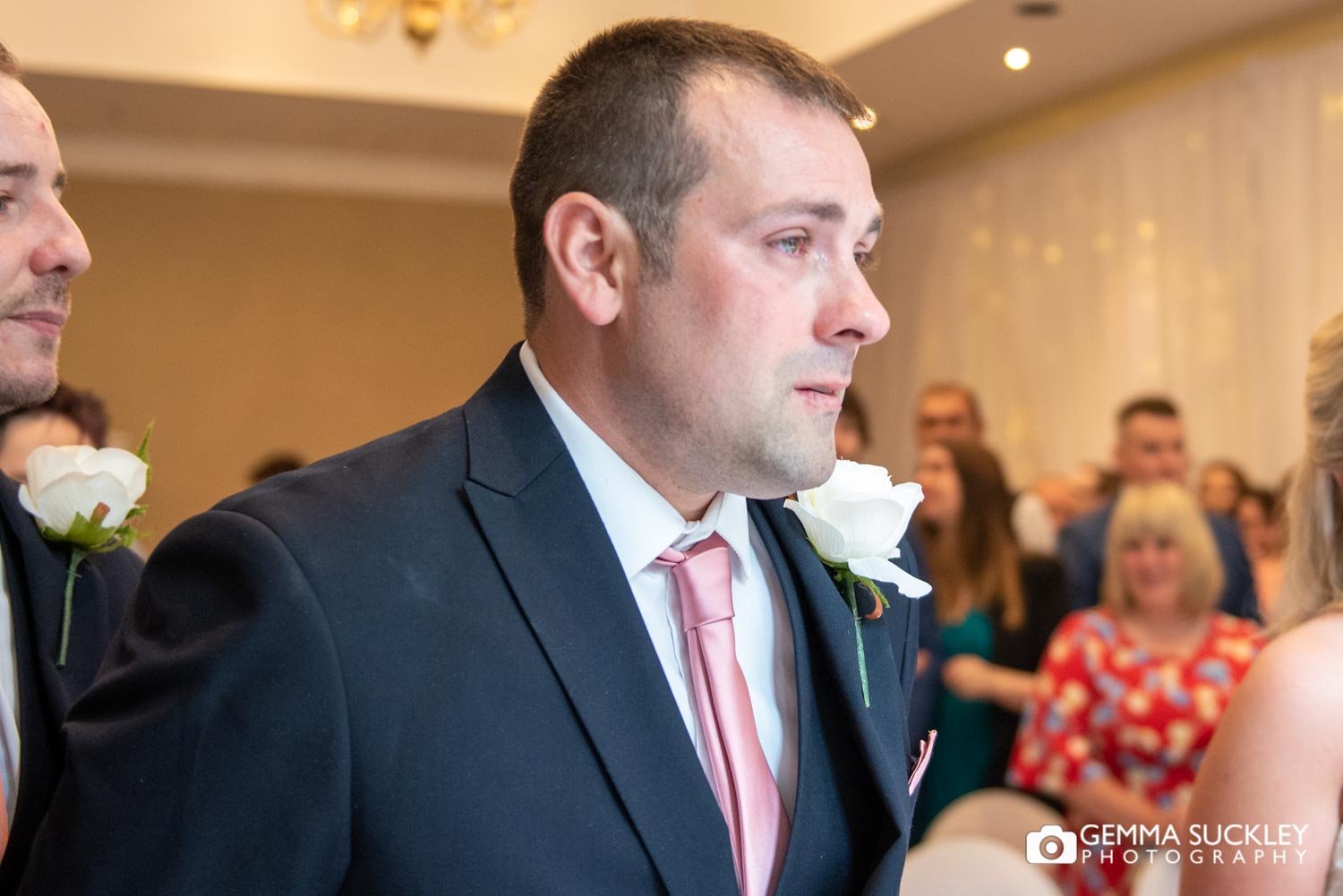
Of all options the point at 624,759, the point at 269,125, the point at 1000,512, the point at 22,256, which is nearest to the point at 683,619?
the point at 624,759

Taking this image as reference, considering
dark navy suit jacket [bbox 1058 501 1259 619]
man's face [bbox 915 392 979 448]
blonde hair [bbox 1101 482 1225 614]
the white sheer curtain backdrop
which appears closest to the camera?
blonde hair [bbox 1101 482 1225 614]

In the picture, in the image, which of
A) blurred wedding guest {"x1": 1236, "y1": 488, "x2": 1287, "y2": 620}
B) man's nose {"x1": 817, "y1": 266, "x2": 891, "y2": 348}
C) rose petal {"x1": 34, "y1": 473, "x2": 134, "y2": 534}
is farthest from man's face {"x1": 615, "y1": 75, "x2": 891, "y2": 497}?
blurred wedding guest {"x1": 1236, "y1": 488, "x2": 1287, "y2": 620}

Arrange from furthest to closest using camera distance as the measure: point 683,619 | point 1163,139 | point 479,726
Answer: point 1163,139 → point 683,619 → point 479,726

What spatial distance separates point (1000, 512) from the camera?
4.38 metres

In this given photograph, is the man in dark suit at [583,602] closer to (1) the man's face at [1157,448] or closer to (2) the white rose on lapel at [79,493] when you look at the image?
(2) the white rose on lapel at [79,493]

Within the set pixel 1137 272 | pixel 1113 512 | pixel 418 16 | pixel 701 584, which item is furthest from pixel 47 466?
pixel 1137 272

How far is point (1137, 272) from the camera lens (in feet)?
24.2

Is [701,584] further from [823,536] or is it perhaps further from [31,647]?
[31,647]

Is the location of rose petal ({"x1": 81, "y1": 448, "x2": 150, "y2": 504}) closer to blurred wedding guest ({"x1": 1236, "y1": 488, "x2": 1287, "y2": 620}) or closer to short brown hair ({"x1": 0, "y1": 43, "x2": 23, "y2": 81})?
short brown hair ({"x1": 0, "y1": 43, "x2": 23, "y2": 81})

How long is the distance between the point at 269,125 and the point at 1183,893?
7.70 meters

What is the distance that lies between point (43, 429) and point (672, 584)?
6.34 ft

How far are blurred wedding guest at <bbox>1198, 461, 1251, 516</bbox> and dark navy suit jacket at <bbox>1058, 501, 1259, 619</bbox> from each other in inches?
59.5

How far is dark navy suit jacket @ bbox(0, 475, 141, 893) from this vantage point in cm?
157

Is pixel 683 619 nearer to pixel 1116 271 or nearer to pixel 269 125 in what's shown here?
pixel 1116 271
